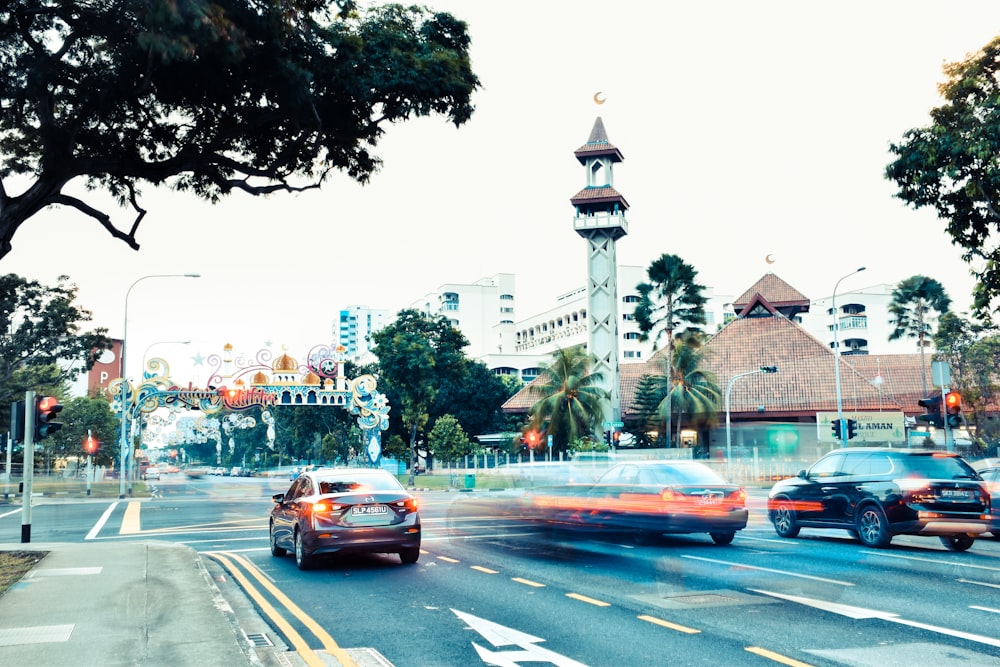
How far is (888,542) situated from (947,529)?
0.95m

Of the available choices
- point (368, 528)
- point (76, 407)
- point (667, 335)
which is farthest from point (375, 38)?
point (76, 407)

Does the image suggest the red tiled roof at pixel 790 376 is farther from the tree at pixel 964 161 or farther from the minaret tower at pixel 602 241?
the tree at pixel 964 161

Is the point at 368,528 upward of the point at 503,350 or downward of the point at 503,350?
downward

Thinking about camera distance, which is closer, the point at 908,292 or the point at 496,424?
the point at 908,292

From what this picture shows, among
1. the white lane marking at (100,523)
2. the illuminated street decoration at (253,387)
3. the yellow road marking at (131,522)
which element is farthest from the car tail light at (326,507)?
the illuminated street decoration at (253,387)

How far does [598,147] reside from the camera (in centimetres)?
6275

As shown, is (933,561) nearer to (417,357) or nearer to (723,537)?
(723,537)

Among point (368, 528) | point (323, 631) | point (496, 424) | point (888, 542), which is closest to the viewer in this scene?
point (323, 631)

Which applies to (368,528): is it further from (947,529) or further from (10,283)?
(10,283)

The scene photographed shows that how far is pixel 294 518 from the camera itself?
13914 millimetres

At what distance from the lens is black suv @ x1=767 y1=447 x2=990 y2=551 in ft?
48.3

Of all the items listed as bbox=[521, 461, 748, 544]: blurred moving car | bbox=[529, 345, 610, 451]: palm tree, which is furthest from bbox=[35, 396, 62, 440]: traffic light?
bbox=[529, 345, 610, 451]: palm tree

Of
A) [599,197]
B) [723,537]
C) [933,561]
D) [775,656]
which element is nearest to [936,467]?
[933,561]

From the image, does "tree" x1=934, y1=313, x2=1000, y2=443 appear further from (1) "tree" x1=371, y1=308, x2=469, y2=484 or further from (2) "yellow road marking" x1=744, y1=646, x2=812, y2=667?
(2) "yellow road marking" x1=744, y1=646, x2=812, y2=667
